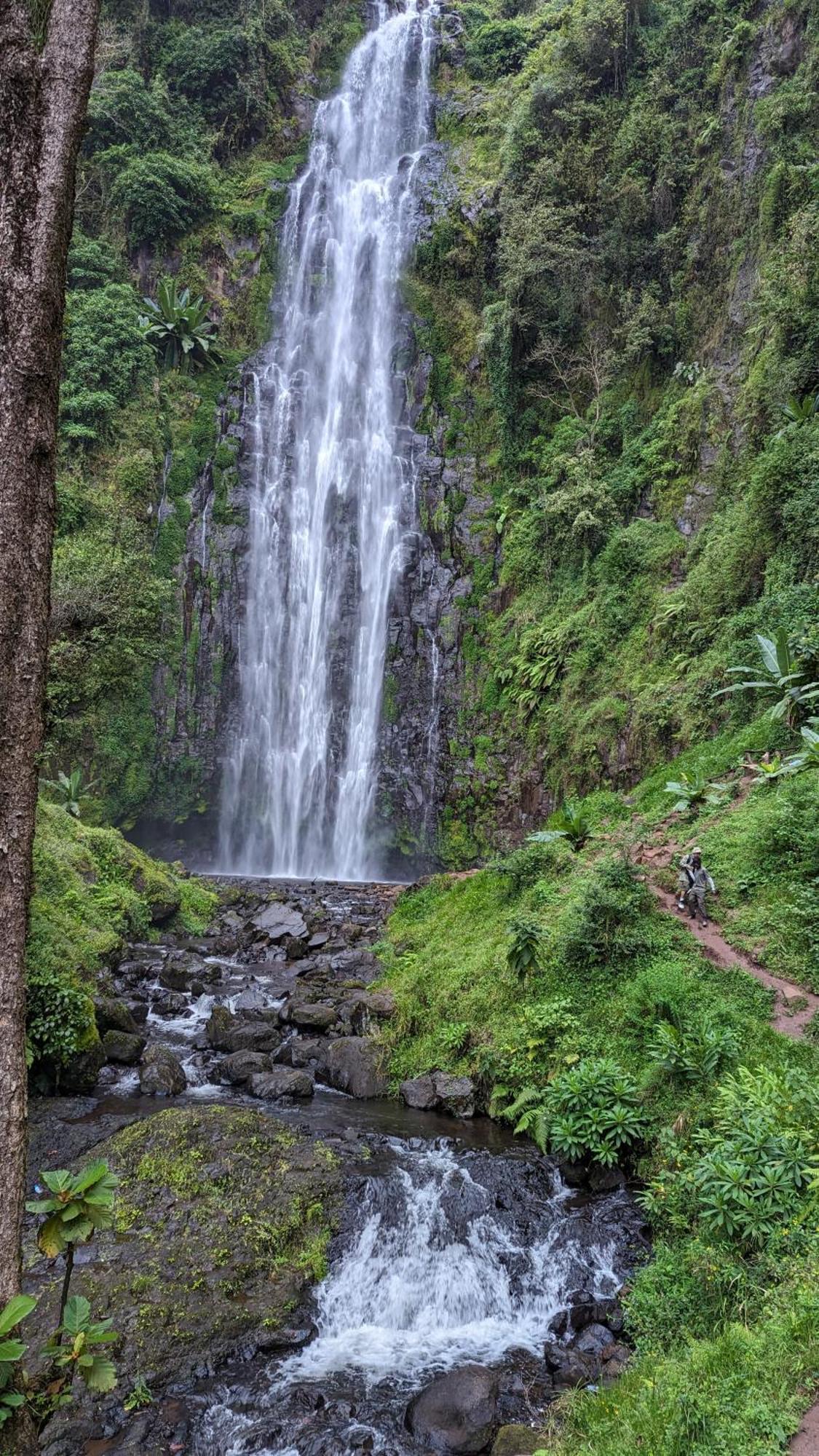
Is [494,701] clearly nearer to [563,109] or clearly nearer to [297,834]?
[297,834]

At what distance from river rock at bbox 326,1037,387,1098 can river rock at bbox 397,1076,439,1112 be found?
0.95ft

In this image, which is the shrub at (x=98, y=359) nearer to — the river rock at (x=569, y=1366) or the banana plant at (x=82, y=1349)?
the banana plant at (x=82, y=1349)

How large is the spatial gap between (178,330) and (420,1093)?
26.3 meters

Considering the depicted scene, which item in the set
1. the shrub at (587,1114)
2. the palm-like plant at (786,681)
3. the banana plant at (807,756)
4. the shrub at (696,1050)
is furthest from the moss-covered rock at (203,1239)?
the palm-like plant at (786,681)

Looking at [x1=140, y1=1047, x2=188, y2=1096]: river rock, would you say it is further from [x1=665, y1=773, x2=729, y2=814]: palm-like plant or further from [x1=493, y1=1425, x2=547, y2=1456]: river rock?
[x1=665, y1=773, x2=729, y2=814]: palm-like plant

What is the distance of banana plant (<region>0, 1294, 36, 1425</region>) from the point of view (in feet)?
7.13

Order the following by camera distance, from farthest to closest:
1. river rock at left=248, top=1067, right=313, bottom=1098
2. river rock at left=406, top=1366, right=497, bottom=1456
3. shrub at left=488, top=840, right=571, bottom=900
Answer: shrub at left=488, top=840, right=571, bottom=900 → river rock at left=248, top=1067, right=313, bottom=1098 → river rock at left=406, top=1366, right=497, bottom=1456

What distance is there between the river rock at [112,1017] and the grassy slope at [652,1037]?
346cm

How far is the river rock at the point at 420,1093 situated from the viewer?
8375mm

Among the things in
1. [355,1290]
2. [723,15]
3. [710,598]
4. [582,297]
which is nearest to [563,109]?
[723,15]

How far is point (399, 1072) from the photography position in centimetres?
898

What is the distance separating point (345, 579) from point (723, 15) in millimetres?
17670

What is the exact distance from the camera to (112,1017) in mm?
9617

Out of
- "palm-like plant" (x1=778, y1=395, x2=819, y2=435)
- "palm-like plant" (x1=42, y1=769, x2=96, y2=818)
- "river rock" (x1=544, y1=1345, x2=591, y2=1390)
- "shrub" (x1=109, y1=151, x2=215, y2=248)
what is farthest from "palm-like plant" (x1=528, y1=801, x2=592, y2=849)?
"shrub" (x1=109, y1=151, x2=215, y2=248)
